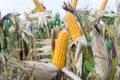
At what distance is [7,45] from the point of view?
2.80 metres

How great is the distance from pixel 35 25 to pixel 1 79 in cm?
145

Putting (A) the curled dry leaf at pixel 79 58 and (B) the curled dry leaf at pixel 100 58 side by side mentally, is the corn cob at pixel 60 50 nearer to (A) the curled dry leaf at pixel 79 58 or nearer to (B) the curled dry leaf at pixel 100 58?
(A) the curled dry leaf at pixel 79 58

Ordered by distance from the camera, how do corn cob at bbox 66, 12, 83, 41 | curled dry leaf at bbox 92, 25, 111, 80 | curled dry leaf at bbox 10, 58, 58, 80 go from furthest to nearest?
1. corn cob at bbox 66, 12, 83, 41
2. curled dry leaf at bbox 10, 58, 58, 80
3. curled dry leaf at bbox 92, 25, 111, 80

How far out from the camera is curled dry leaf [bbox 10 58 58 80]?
1.82 metres

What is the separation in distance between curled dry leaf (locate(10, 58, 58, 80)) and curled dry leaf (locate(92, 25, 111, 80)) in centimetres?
25

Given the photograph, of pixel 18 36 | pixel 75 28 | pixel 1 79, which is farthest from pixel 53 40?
pixel 18 36

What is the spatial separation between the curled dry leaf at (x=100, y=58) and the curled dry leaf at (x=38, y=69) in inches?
9.9

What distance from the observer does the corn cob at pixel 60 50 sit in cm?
184

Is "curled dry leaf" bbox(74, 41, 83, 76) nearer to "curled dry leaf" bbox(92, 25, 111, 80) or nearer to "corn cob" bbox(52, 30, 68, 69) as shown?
"corn cob" bbox(52, 30, 68, 69)

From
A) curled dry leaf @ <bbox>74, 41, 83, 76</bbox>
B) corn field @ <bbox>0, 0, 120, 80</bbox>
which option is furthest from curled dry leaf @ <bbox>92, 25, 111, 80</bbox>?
curled dry leaf @ <bbox>74, 41, 83, 76</bbox>

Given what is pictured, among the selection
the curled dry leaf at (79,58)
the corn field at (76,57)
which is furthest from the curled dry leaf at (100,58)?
the curled dry leaf at (79,58)

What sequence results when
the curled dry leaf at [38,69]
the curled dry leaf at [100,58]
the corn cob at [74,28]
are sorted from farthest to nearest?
the corn cob at [74,28] < the curled dry leaf at [38,69] < the curled dry leaf at [100,58]

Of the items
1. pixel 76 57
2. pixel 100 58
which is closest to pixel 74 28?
pixel 76 57

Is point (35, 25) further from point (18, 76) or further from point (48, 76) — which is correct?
point (48, 76)
